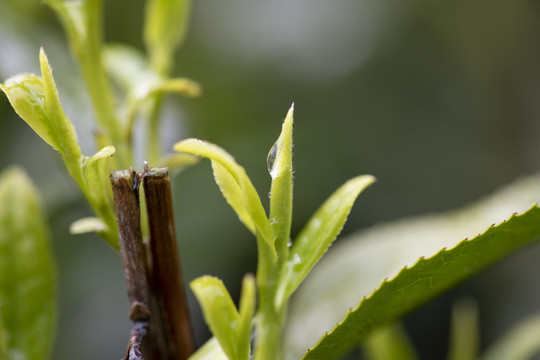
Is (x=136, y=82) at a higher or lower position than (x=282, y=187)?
higher

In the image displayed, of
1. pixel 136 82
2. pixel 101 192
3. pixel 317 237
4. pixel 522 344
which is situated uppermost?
pixel 136 82

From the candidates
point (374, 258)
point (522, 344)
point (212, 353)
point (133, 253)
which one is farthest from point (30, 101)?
point (522, 344)

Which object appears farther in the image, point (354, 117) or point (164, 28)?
point (354, 117)

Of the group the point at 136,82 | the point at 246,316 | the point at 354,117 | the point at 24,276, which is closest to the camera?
the point at 246,316

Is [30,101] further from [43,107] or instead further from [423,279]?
[423,279]

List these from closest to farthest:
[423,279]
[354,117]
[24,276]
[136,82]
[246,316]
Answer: [246,316] → [423,279] → [24,276] → [136,82] → [354,117]

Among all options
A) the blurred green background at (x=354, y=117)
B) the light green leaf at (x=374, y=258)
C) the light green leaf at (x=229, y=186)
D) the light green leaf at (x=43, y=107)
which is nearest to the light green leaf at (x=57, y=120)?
the light green leaf at (x=43, y=107)

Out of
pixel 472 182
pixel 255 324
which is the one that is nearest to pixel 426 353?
pixel 472 182

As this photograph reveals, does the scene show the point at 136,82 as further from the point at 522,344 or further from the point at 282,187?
the point at 522,344
